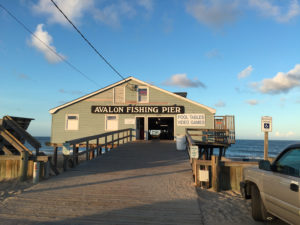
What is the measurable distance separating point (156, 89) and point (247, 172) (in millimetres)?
14477

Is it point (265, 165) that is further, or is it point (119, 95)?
point (119, 95)

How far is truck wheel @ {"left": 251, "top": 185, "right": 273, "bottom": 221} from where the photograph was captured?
416cm

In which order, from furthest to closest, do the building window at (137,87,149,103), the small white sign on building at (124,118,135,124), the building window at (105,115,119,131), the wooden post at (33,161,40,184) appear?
the building window at (105,115,119,131), the building window at (137,87,149,103), the small white sign on building at (124,118,135,124), the wooden post at (33,161,40,184)

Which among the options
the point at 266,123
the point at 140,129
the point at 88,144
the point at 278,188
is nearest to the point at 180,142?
the point at 88,144

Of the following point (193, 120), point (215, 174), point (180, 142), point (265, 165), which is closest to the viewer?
point (265, 165)

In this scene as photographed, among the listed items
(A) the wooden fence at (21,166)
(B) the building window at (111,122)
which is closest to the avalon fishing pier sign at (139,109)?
(B) the building window at (111,122)

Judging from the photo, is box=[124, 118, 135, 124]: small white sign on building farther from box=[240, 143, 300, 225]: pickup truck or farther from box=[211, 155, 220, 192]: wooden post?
box=[240, 143, 300, 225]: pickup truck

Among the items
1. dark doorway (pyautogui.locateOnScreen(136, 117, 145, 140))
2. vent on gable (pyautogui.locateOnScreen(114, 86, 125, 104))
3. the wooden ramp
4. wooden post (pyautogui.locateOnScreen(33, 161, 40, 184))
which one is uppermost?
vent on gable (pyautogui.locateOnScreen(114, 86, 125, 104))

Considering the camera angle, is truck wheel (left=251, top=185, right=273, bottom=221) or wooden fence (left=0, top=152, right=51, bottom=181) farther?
wooden fence (left=0, top=152, right=51, bottom=181)

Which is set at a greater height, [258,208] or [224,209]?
[258,208]

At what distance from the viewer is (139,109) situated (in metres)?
18.8

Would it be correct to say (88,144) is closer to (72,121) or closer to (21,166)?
(21,166)

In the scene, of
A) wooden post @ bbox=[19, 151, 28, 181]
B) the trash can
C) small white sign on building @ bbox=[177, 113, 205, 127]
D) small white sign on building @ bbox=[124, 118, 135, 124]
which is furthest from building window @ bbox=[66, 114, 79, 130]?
wooden post @ bbox=[19, 151, 28, 181]

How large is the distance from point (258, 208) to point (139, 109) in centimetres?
1493
